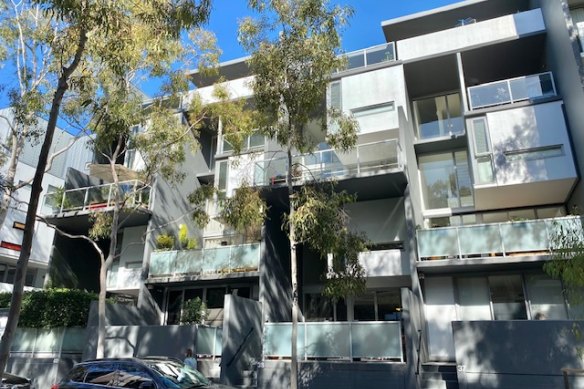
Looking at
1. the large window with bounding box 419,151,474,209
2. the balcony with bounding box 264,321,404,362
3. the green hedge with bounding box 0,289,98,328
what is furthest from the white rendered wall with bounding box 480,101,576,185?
the green hedge with bounding box 0,289,98,328

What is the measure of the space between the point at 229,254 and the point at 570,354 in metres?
11.1

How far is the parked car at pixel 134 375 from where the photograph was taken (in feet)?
27.7

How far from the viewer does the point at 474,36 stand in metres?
18.4

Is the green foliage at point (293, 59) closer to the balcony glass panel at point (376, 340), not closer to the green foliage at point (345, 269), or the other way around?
the green foliage at point (345, 269)

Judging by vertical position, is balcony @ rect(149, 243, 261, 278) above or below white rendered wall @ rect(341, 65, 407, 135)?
below

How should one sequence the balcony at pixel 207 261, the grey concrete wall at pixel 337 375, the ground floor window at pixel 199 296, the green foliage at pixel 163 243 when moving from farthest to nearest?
the green foliage at pixel 163 243 → the ground floor window at pixel 199 296 → the balcony at pixel 207 261 → the grey concrete wall at pixel 337 375

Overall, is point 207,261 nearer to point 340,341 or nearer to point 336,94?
point 340,341

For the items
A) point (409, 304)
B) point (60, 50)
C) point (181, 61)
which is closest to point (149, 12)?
point (60, 50)

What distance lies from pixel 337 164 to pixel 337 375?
23.3 feet

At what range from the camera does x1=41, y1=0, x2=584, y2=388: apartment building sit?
12.4 meters

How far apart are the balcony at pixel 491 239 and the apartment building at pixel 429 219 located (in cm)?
4

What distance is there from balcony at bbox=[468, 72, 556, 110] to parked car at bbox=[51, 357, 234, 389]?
13.9 meters

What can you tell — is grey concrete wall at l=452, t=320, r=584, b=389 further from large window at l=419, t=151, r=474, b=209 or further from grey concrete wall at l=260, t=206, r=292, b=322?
large window at l=419, t=151, r=474, b=209

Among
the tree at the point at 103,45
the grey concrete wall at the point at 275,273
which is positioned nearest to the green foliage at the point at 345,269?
the grey concrete wall at the point at 275,273
